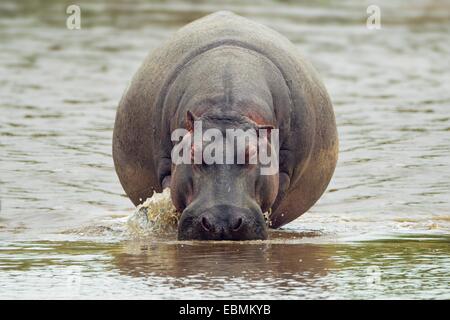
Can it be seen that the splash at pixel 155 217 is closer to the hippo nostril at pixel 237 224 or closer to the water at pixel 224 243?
the water at pixel 224 243

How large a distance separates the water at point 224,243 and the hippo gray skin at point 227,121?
0.81ft

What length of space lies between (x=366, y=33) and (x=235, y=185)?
56.9 feet

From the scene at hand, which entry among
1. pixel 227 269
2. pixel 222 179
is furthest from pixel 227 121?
pixel 227 269

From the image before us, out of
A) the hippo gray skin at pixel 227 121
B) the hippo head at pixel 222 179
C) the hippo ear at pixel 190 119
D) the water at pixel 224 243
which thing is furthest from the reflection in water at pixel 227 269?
the hippo ear at pixel 190 119

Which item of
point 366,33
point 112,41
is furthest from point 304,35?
point 112,41

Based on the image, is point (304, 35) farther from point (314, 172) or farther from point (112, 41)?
point (314, 172)

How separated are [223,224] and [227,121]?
0.68 m

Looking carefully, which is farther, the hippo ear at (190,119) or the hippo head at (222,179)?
the hippo ear at (190,119)

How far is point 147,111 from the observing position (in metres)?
10.1

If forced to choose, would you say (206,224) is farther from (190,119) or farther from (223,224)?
(190,119)

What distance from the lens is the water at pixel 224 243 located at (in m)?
7.96

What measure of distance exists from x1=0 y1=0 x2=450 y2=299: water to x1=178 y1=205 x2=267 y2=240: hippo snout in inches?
4.0

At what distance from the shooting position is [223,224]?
8602 mm

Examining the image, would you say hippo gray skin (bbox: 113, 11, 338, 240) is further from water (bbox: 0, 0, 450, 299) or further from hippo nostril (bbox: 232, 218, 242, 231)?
water (bbox: 0, 0, 450, 299)
